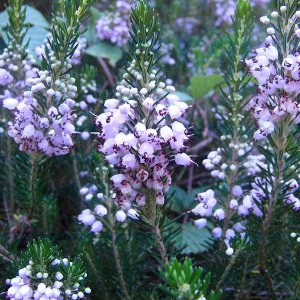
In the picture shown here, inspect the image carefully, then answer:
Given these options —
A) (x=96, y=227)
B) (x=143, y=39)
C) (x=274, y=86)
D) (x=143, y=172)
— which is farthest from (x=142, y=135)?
(x=96, y=227)

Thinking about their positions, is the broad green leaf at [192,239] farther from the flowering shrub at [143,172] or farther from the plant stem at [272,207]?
the plant stem at [272,207]

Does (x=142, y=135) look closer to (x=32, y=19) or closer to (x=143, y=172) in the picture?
(x=143, y=172)

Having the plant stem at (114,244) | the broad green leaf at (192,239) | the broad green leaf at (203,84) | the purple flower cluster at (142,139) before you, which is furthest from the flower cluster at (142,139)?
the broad green leaf at (203,84)

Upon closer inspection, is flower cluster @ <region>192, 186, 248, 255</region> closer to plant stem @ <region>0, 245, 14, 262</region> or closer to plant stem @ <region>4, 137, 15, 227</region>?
plant stem @ <region>0, 245, 14, 262</region>

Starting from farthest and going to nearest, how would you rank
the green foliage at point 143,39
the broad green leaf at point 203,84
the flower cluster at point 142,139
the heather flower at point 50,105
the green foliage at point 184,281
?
the broad green leaf at point 203,84, the heather flower at point 50,105, the green foliage at point 143,39, the flower cluster at point 142,139, the green foliage at point 184,281

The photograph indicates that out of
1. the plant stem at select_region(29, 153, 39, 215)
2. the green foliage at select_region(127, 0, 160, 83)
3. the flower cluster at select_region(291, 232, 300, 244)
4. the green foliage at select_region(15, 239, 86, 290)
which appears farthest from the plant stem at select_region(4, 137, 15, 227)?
the flower cluster at select_region(291, 232, 300, 244)

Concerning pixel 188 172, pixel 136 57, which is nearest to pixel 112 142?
pixel 136 57
